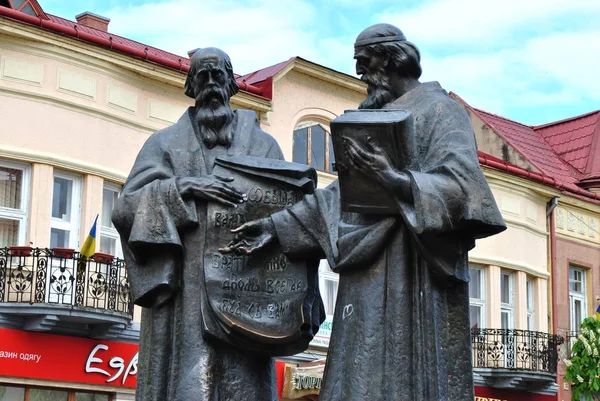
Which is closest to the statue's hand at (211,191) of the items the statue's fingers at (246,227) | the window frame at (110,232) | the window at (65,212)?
the statue's fingers at (246,227)

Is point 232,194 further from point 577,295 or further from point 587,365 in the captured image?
point 577,295

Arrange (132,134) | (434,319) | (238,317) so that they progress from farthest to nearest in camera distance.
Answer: (132,134) → (238,317) → (434,319)

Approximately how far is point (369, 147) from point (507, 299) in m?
25.5

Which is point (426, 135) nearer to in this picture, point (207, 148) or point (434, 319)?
point (434, 319)

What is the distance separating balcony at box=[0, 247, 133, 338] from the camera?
65.8ft

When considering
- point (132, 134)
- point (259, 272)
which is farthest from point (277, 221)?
point (132, 134)

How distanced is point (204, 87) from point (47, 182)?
48.4ft

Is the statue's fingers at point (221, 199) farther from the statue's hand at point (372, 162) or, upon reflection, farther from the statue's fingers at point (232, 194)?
the statue's hand at point (372, 162)

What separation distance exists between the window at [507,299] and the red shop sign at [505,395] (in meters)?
1.52

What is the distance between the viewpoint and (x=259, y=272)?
601 cm

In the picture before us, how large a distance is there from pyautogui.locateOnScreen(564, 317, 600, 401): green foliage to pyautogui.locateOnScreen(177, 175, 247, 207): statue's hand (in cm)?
1827

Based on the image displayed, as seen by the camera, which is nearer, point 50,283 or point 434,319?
point 434,319

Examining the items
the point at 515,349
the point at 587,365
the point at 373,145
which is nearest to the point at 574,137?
the point at 515,349

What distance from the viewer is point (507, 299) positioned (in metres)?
30.4
